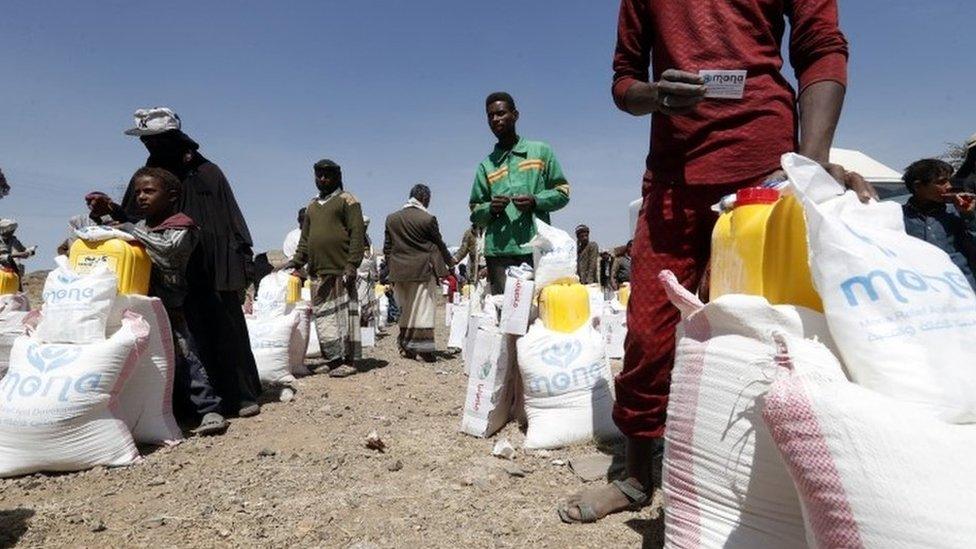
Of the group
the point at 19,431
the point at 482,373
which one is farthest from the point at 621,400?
the point at 19,431

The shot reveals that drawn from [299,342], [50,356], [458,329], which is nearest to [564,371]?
[50,356]

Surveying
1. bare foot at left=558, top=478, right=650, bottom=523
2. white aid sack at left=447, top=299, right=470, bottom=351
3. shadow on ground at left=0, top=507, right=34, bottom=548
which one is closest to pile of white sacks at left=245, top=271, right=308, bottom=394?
shadow on ground at left=0, top=507, right=34, bottom=548

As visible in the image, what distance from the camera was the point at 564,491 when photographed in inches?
87.7

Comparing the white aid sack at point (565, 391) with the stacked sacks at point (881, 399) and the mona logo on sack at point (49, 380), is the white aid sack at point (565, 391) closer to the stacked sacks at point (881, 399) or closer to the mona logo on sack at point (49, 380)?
the stacked sacks at point (881, 399)

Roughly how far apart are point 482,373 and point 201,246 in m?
1.86

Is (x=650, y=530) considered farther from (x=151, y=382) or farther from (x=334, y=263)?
(x=334, y=263)

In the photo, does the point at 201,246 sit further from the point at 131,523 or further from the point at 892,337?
the point at 892,337

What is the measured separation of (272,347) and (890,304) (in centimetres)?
428

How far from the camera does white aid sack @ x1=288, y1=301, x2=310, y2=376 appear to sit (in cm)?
483

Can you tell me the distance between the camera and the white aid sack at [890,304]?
0.88 meters

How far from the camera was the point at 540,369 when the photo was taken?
277 centimetres

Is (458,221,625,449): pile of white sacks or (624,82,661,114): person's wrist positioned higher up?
(624,82,661,114): person's wrist

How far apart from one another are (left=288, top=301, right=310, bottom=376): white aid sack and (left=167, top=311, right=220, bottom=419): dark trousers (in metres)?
1.32

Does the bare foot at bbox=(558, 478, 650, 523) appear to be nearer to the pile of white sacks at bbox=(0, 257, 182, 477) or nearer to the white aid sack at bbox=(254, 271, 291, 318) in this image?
the pile of white sacks at bbox=(0, 257, 182, 477)
